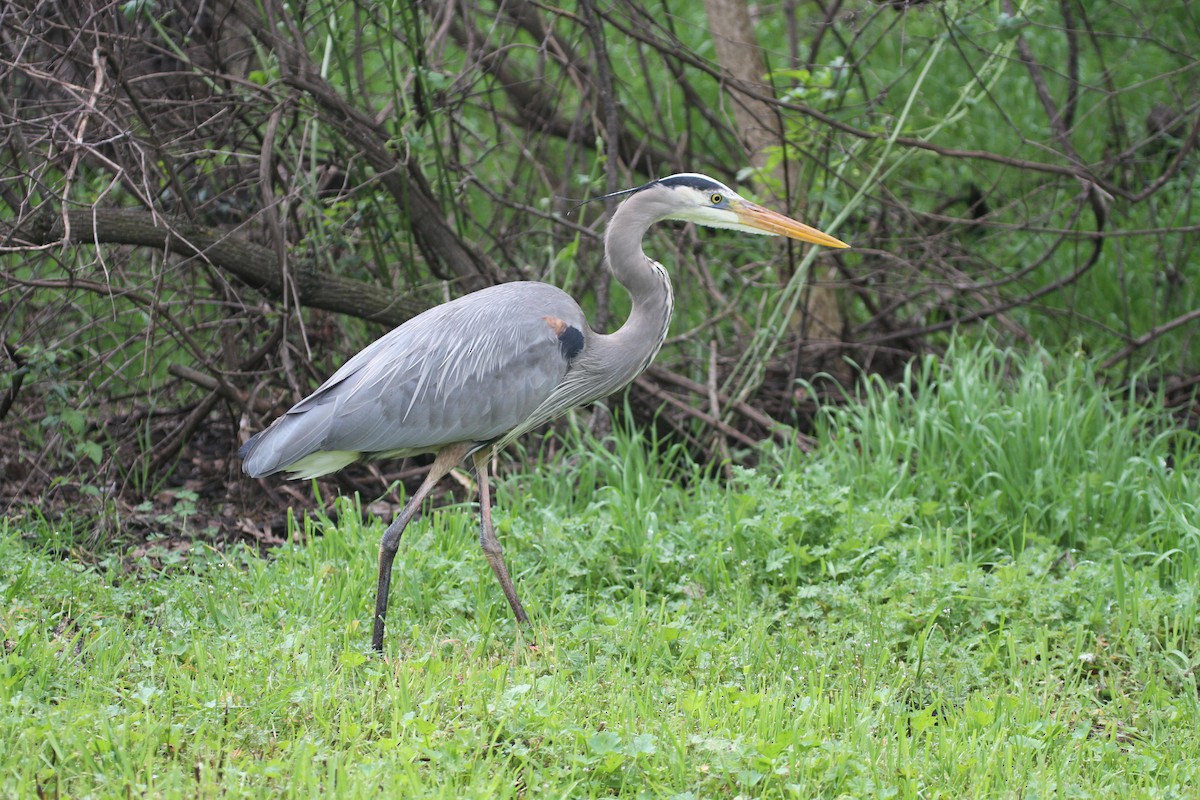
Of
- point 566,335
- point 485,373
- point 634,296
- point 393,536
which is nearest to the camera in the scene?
point 393,536

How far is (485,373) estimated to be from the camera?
473cm

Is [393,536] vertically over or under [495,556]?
over

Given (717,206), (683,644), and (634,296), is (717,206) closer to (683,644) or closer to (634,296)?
(634,296)

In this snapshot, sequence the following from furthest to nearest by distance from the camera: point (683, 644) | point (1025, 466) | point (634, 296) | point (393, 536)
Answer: point (1025, 466)
point (634, 296)
point (393, 536)
point (683, 644)

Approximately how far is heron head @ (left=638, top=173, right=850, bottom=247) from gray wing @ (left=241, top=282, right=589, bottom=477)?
2.11ft

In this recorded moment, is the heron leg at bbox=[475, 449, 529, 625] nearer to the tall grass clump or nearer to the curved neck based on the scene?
the curved neck

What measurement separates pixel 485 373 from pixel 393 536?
69 cm

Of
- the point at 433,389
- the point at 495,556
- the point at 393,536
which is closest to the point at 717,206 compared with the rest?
the point at 433,389

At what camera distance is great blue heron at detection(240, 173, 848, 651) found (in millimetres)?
4660

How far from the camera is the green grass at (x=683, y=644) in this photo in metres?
3.35

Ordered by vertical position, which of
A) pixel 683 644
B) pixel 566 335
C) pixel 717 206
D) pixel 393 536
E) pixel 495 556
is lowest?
pixel 683 644

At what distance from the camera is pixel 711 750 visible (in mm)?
3420

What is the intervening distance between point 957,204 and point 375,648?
5.96m

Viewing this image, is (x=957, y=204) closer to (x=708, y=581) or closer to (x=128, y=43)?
(x=708, y=581)
